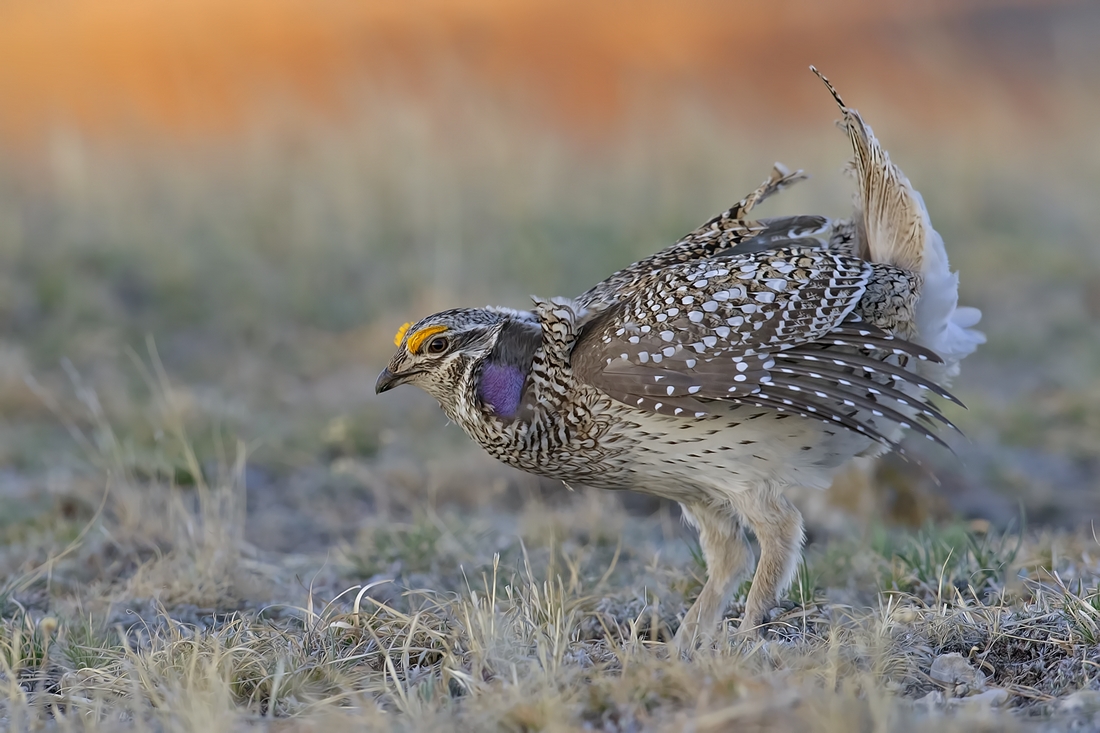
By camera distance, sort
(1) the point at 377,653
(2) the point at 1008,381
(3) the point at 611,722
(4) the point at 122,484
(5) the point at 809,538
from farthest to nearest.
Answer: (2) the point at 1008,381 → (5) the point at 809,538 → (4) the point at 122,484 → (1) the point at 377,653 → (3) the point at 611,722

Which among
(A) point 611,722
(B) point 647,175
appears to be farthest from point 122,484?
(B) point 647,175

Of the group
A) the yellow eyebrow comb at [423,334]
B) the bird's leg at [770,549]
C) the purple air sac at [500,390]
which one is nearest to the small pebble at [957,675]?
the bird's leg at [770,549]

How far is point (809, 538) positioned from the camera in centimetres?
549

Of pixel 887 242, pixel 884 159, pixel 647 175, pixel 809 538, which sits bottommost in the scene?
pixel 809 538

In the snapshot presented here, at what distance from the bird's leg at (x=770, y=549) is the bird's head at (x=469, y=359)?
0.85 m

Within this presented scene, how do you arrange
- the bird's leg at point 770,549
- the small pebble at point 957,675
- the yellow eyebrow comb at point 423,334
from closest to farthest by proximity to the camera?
1. the small pebble at point 957,675
2. the bird's leg at point 770,549
3. the yellow eyebrow comb at point 423,334

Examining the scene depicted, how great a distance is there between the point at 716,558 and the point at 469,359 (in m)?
1.07

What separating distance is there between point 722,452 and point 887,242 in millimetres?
1031

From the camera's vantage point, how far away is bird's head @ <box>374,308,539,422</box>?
3.71 metres

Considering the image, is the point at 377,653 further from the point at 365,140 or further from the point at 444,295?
the point at 365,140

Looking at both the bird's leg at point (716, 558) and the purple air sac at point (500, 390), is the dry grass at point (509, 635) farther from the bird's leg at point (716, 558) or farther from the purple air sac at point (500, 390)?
the purple air sac at point (500, 390)

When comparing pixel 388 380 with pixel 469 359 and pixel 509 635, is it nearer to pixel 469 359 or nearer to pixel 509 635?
pixel 469 359

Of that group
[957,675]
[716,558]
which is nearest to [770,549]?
[716,558]

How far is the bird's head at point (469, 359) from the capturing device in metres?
3.71
